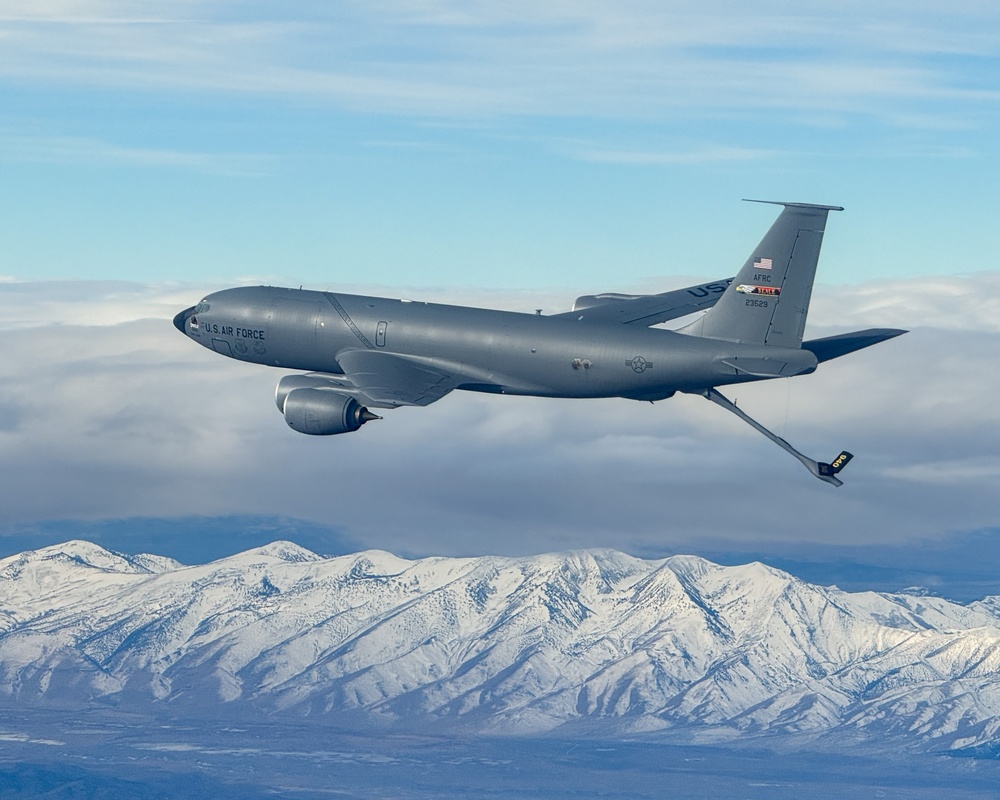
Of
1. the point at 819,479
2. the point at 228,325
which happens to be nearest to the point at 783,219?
the point at 819,479

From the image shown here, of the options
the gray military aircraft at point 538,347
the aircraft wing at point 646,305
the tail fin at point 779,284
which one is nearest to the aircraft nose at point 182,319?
the gray military aircraft at point 538,347

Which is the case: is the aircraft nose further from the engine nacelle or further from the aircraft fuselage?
the engine nacelle

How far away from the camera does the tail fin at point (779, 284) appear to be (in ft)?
252

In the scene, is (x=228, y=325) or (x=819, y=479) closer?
(x=819, y=479)

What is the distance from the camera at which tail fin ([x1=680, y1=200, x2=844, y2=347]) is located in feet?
252

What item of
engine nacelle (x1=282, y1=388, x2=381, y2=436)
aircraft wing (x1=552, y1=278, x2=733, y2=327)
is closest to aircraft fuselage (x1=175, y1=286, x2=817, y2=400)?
engine nacelle (x1=282, y1=388, x2=381, y2=436)

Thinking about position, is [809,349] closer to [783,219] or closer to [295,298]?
[783,219]

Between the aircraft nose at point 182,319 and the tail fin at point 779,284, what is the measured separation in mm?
33616

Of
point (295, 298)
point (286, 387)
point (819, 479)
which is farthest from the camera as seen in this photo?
point (295, 298)

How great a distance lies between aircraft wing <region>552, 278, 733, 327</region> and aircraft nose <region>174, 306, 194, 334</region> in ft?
73.7

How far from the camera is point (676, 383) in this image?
80.9 m

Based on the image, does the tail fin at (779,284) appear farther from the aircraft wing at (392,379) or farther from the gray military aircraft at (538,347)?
the aircraft wing at (392,379)

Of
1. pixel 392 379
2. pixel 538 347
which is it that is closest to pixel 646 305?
pixel 538 347

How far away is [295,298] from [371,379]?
10.5 metres
